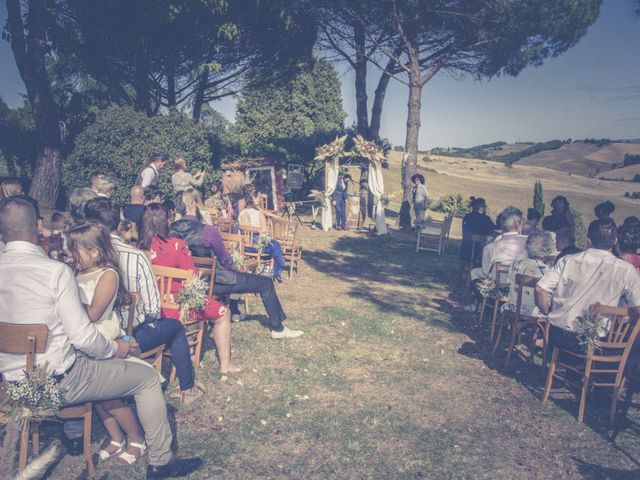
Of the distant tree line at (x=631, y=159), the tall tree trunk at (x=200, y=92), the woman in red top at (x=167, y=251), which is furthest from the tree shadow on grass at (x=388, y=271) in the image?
the distant tree line at (x=631, y=159)

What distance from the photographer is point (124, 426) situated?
11.1 feet

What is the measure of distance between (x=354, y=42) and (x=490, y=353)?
1538 cm

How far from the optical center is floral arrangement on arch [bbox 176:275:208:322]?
4172 millimetres

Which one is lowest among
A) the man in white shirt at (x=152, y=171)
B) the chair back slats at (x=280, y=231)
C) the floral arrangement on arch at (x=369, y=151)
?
the chair back slats at (x=280, y=231)

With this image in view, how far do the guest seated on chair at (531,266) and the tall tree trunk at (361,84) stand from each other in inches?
542

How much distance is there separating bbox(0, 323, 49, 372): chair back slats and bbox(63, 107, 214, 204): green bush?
12.2m

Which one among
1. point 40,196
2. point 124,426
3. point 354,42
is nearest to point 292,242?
point 124,426

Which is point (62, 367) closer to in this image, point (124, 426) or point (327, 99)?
point (124, 426)

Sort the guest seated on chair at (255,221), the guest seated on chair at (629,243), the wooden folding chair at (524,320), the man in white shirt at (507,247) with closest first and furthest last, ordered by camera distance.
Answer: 1. the wooden folding chair at (524,320)
2. the guest seated on chair at (629,243)
3. the man in white shirt at (507,247)
4. the guest seated on chair at (255,221)

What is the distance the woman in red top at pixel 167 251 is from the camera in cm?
429

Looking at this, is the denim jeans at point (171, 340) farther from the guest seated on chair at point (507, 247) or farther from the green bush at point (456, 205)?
the green bush at point (456, 205)

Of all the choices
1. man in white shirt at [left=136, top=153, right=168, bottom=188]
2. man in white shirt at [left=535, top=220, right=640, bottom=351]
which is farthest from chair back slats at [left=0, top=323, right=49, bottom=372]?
man in white shirt at [left=136, top=153, right=168, bottom=188]

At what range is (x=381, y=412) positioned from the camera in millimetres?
→ 4277

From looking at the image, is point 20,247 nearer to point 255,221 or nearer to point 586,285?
point 586,285
